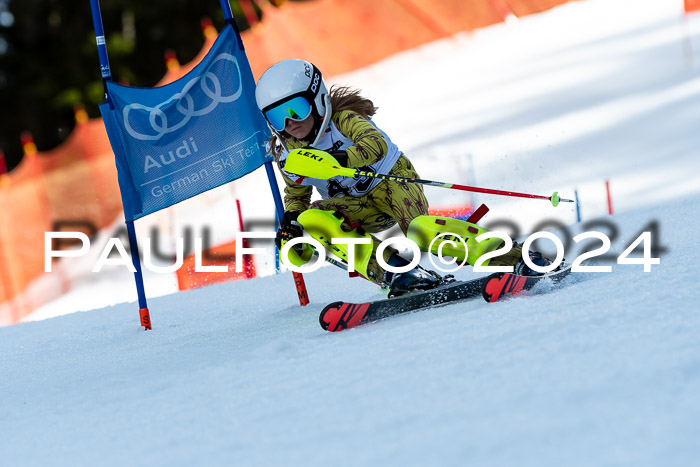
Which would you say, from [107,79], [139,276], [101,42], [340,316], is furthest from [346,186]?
[101,42]

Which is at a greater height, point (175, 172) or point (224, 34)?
point (224, 34)

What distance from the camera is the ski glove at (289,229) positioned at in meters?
4.12

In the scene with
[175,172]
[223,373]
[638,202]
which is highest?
[175,172]

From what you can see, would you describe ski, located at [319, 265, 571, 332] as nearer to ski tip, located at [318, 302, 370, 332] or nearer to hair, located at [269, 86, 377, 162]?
ski tip, located at [318, 302, 370, 332]

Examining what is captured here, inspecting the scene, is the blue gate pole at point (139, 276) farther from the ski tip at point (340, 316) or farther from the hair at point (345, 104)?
the ski tip at point (340, 316)

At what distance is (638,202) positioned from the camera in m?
8.45

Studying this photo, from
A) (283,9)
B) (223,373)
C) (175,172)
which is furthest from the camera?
(283,9)

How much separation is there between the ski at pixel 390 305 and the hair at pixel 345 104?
96 cm

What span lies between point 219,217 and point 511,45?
664 centimetres

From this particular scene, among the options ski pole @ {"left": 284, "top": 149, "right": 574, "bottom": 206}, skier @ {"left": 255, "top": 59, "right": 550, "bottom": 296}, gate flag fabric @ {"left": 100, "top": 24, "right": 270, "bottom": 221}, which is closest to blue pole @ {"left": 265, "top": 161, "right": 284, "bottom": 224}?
gate flag fabric @ {"left": 100, "top": 24, "right": 270, "bottom": 221}

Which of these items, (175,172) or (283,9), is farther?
(283,9)

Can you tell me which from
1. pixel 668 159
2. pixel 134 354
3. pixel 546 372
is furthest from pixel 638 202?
pixel 546 372

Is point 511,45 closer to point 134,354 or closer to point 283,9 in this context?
point 283,9

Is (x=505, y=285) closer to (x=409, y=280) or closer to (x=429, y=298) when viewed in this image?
(x=429, y=298)
